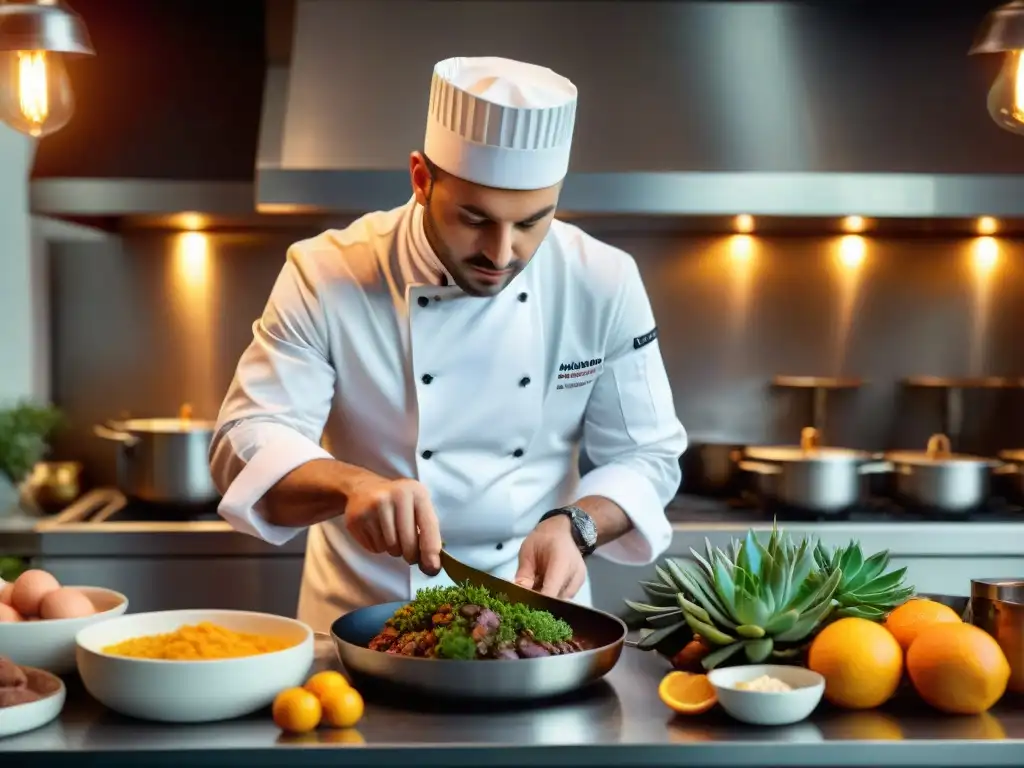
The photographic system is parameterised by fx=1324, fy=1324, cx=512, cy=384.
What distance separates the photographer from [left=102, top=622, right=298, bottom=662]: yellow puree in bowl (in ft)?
5.11

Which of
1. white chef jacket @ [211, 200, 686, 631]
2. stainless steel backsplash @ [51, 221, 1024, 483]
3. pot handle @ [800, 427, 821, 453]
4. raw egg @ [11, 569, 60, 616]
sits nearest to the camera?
raw egg @ [11, 569, 60, 616]

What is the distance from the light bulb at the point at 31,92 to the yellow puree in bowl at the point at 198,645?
1294 mm

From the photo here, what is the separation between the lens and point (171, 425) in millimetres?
3869

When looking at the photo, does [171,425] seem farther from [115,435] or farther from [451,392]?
[451,392]

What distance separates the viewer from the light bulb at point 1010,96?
233cm

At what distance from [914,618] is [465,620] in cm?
57

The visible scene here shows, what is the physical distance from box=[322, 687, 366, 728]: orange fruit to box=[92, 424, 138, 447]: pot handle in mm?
2123

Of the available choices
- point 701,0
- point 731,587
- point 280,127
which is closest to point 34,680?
point 731,587

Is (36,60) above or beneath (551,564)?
above

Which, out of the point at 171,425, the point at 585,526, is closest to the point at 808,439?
the point at 585,526

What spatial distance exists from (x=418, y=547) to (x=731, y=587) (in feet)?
1.35

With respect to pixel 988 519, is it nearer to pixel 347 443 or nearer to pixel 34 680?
pixel 347 443

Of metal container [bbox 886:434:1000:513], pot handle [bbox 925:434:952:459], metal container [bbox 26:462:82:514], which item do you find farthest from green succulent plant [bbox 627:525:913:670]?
metal container [bbox 26:462:82:514]

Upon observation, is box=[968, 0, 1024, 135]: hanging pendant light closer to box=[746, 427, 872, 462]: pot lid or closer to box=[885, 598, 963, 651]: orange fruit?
box=[885, 598, 963, 651]: orange fruit
